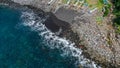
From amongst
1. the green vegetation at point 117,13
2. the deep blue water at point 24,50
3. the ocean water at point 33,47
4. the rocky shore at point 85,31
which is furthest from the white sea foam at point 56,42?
the green vegetation at point 117,13

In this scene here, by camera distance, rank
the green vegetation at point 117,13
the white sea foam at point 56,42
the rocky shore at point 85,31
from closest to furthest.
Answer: the white sea foam at point 56,42 < the rocky shore at point 85,31 < the green vegetation at point 117,13

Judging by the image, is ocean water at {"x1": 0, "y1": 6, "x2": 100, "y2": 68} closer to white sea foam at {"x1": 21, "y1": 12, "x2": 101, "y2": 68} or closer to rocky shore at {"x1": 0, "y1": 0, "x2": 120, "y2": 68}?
white sea foam at {"x1": 21, "y1": 12, "x2": 101, "y2": 68}

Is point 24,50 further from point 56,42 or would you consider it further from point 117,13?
point 117,13

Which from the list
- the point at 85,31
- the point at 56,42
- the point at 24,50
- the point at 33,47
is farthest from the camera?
the point at 85,31

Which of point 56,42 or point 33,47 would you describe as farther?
point 56,42

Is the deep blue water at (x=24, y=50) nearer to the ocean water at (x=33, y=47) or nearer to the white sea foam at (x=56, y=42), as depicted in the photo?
the ocean water at (x=33, y=47)

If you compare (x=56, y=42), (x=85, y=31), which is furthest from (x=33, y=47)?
(x=85, y=31)
